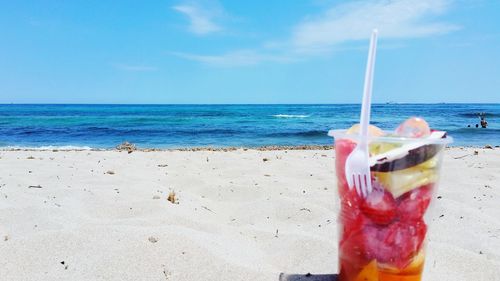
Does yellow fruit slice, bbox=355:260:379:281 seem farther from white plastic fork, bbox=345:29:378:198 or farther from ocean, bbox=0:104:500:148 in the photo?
ocean, bbox=0:104:500:148

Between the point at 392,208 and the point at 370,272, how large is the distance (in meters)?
0.23

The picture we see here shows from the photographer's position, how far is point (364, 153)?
1.30 m

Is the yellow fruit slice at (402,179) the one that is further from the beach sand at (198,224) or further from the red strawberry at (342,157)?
the beach sand at (198,224)

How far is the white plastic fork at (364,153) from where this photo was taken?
1293mm

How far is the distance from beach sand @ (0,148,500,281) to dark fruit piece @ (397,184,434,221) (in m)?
0.22

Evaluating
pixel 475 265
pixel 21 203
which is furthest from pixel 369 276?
pixel 21 203

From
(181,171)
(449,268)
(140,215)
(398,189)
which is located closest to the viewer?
(398,189)

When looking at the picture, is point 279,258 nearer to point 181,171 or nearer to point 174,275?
point 174,275

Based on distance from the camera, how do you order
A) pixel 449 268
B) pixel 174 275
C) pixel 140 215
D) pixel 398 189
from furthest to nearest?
pixel 140 215
pixel 449 268
pixel 174 275
pixel 398 189

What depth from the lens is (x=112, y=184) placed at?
333cm

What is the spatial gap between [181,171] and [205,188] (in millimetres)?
901

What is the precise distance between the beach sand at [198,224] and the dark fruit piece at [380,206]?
0.66 feet

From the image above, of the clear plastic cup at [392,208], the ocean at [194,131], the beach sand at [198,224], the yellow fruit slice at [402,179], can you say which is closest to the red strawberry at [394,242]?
the clear plastic cup at [392,208]

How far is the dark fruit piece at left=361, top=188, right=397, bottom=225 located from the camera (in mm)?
1302
